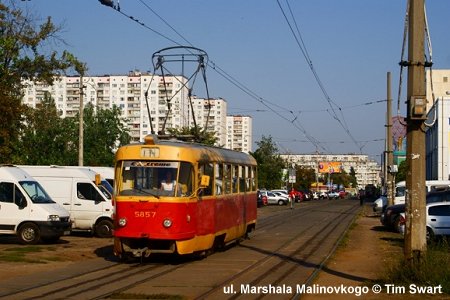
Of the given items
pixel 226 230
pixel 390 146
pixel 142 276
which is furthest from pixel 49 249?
pixel 390 146

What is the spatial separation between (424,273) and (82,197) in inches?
619

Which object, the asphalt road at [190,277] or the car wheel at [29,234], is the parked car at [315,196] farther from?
the car wheel at [29,234]

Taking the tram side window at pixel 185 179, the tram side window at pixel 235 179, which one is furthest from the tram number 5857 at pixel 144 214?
the tram side window at pixel 235 179

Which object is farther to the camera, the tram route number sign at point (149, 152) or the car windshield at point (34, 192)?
the car windshield at point (34, 192)

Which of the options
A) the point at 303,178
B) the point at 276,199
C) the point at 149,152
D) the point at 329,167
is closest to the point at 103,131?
the point at 276,199

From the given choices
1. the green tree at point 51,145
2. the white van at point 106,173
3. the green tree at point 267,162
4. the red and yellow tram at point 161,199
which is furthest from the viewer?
the green tree at point 267,162

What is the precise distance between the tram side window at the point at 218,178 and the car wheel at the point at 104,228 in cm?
723

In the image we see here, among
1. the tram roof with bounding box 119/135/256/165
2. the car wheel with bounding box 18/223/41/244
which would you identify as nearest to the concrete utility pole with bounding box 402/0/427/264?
the tram roof with bounding box 119/135/256/165

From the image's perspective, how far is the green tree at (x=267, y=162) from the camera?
→ 85938mm

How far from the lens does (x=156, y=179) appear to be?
1661 cm

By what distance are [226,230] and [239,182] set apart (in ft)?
7.86

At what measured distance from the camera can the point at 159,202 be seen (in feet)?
53.4

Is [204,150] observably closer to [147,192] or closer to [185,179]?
[185,179]

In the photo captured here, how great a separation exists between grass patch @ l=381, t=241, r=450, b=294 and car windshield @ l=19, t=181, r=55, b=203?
1281 cm
